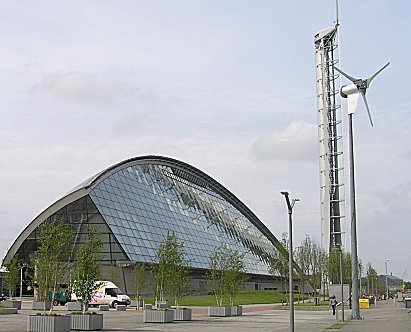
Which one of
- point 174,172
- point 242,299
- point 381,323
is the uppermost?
point 174,172

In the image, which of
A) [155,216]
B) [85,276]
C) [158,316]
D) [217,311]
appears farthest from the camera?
[155,216]

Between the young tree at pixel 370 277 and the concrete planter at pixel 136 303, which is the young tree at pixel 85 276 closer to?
the concrete planter at pixel 136 303

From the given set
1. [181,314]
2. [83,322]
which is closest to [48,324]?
[83,322]

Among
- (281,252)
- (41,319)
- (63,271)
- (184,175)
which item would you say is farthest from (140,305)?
(184,175)

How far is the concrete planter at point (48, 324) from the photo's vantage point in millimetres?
28094

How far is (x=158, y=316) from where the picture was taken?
39.2 m

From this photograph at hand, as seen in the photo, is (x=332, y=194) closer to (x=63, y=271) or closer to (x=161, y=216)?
(x=161, y=216)

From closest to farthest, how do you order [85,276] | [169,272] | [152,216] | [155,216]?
[85,276], [169,272], [152,216], [155,216]

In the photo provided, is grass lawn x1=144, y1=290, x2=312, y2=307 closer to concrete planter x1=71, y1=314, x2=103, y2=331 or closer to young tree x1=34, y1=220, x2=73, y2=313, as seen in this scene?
young tree x1=34, y1=220, x2=73, y2=313

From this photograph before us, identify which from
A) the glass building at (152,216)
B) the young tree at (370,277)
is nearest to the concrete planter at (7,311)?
the glass building at (152,216)

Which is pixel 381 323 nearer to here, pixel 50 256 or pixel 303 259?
pixel 50 256

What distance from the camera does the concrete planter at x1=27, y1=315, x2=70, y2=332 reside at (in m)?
28.1

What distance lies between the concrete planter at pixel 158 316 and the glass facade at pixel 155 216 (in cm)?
3349

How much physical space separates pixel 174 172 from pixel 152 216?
18762 mm
